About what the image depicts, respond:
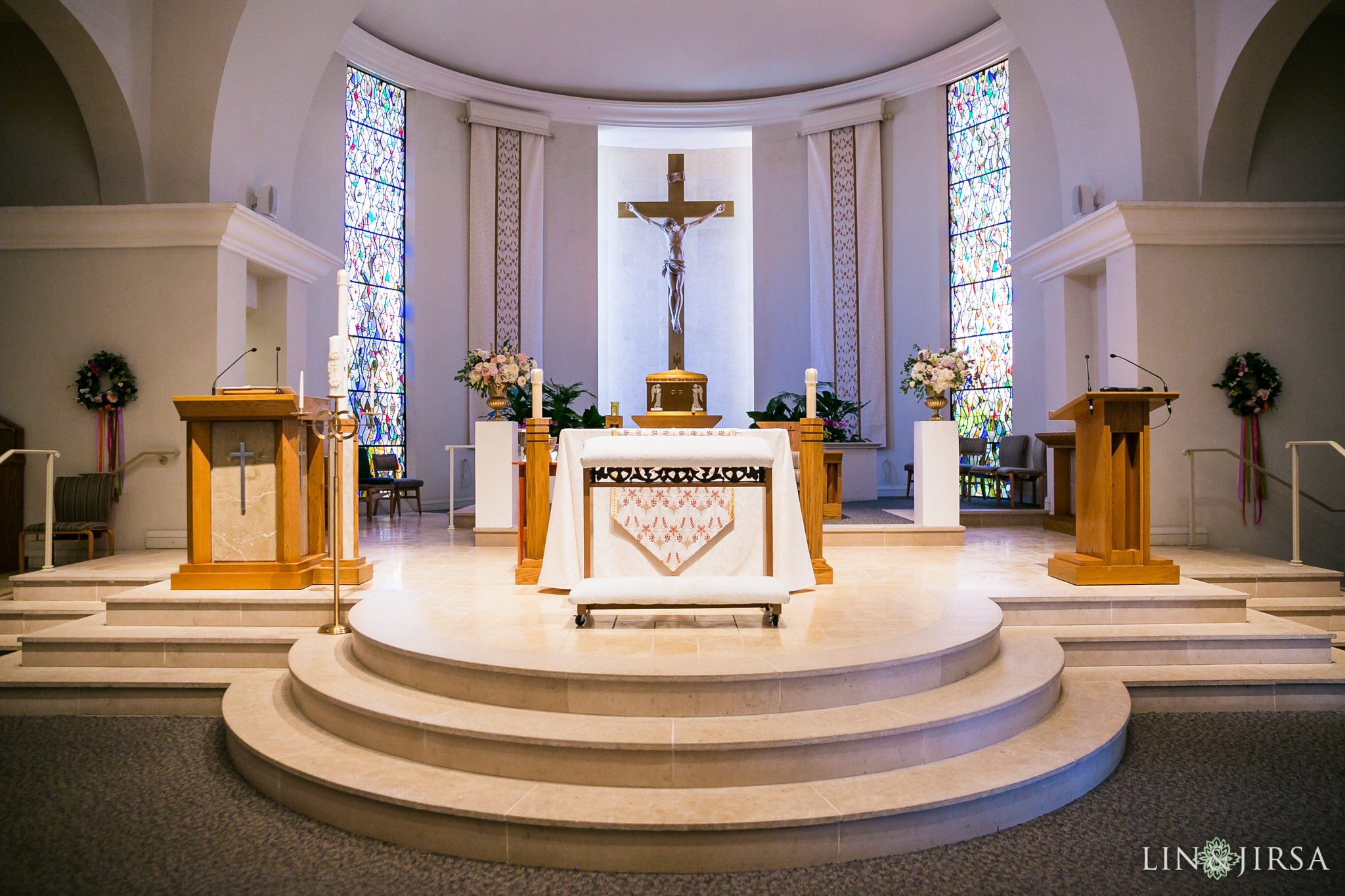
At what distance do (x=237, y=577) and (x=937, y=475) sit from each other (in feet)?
17.4

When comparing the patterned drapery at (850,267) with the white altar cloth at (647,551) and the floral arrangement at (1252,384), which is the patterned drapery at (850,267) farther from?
the white altar cloth at (647,551)

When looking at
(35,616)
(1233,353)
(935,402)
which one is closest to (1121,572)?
(935,402)

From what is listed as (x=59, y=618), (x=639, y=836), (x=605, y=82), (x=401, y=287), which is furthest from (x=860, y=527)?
(x=605, y=82)

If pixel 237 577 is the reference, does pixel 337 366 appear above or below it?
above

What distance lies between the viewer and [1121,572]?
4.86 metres

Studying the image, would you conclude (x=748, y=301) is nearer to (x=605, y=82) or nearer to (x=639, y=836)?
(x=605, y=82)

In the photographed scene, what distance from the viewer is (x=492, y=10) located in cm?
964

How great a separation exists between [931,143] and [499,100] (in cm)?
583

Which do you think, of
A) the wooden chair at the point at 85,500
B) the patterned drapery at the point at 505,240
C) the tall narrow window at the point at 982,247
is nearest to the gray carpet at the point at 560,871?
the wooden chair at the point at 85,500

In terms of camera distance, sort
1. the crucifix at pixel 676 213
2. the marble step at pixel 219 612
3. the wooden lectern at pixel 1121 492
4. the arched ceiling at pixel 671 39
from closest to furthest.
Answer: the marble step at pixel 219 612
the wooden lectern at pixel 1121 492
the crucifix at pixel 676 213
the arched ceiling at pixel 671 39

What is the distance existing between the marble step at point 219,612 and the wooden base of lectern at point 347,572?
43 centimetres

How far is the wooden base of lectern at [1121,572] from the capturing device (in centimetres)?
485

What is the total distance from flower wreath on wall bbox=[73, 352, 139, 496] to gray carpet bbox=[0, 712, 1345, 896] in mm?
4100

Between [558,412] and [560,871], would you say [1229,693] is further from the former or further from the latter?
[558,412]
